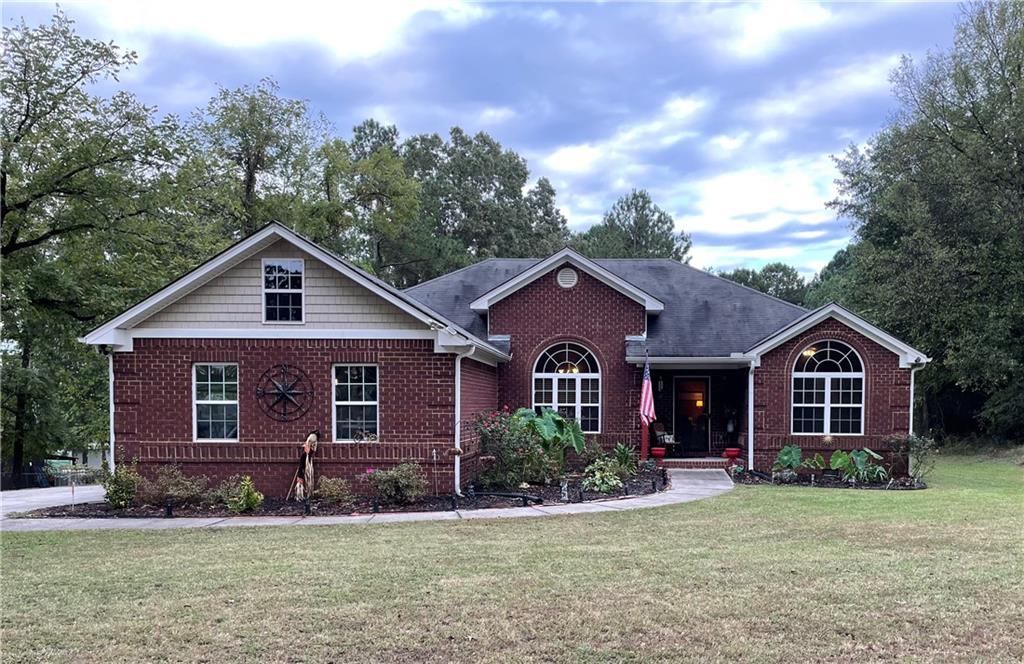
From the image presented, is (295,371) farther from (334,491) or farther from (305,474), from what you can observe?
(334,491)

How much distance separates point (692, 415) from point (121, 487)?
14.2 m

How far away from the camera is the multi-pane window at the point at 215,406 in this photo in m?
12.8

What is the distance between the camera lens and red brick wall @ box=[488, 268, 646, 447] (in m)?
18.3

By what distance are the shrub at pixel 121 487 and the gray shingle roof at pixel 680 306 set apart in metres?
9.21

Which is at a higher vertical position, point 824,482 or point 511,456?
point 511,456

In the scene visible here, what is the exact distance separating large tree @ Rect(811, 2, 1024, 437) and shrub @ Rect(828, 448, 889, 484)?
537 inches

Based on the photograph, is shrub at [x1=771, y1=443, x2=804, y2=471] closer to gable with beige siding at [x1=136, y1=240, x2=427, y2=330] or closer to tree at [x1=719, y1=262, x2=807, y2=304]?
gable with beige siding at [x1=136, y1=240, x2=427, y2=330]

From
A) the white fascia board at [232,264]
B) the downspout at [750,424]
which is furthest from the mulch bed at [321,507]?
the downspout at [750,424]

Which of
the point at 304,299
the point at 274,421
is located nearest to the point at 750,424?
the point at 304,299

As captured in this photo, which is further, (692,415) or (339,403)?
(692,415)

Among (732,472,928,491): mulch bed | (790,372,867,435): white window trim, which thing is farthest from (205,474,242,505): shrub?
(790,372,867,435): white window trim

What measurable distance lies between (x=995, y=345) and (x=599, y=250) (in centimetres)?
2642

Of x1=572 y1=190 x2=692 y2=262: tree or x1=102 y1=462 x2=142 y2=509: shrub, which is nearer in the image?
x1=102 y1=462 x2=142 y2=509: shrub

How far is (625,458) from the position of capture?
655 inches
